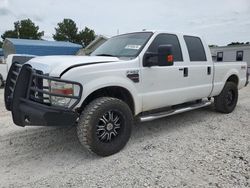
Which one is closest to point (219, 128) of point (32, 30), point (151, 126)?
point (151, 126)

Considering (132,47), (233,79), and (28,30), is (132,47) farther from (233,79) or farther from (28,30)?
(28,30)

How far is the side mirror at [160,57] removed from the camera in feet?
13.6

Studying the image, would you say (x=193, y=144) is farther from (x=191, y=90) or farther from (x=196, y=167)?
(x=191, y=90)

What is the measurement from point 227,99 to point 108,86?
3.93 meters

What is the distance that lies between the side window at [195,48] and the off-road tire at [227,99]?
1230 millimetres

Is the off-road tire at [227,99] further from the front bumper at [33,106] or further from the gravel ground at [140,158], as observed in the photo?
the front bumper at [33,106]

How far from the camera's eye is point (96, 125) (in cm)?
374

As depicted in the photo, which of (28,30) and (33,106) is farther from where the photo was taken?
(28,30)

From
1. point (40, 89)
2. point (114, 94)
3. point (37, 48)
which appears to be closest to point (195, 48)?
point (114, 94)

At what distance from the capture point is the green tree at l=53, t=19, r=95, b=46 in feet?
182

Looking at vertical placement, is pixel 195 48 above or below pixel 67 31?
below

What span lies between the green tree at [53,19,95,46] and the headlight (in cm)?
5320

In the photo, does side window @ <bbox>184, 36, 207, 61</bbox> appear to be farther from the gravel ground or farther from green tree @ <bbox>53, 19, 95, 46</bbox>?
green tree @ <bbox>53, 19, 95, 46</bbox>

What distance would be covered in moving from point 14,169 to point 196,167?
8.17ft
